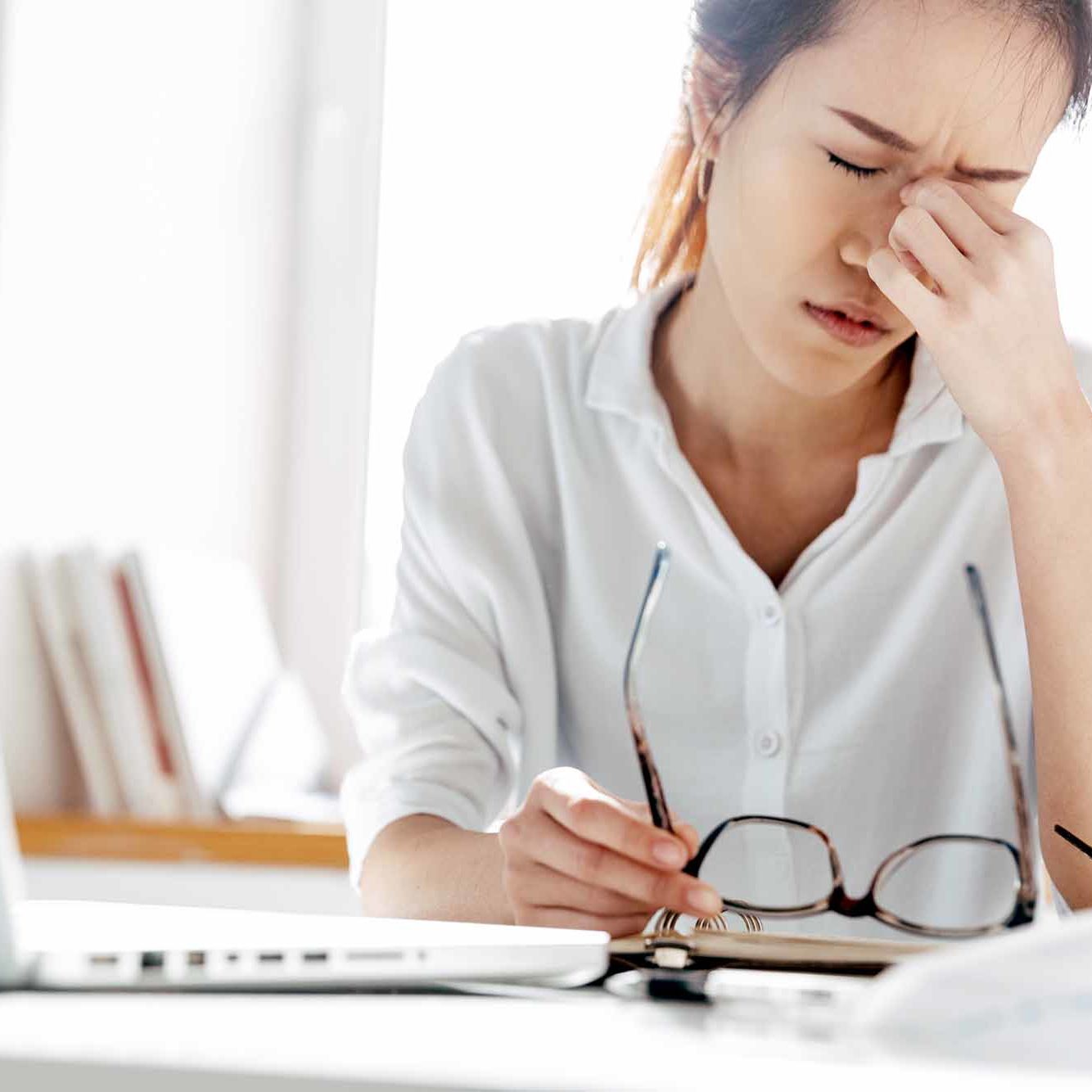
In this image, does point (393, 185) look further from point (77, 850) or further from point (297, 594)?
point (77, 850)

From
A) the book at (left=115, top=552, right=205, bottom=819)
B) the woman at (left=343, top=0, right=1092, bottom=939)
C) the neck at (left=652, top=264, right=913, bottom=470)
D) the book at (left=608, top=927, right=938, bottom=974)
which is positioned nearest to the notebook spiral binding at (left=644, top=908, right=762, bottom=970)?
the book at (left=608, top=927, right=938, bottom=974)

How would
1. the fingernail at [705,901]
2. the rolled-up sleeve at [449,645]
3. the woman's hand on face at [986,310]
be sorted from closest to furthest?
the fingernail at [705,901], the woman's hand on face at [986,310], the rolled-up sleeve at [449,645]

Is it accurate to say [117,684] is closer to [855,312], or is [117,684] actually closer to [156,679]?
[156,679]

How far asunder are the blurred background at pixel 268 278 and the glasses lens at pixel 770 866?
619 mm

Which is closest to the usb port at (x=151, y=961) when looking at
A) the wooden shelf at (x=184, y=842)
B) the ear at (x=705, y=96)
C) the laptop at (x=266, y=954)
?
the laptop at (x=266, y=954)

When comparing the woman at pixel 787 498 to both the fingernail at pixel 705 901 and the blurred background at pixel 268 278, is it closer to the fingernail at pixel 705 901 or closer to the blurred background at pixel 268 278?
the fingernail at pixel 705 901

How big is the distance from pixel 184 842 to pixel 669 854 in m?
1.08

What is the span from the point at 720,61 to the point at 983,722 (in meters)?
0.52

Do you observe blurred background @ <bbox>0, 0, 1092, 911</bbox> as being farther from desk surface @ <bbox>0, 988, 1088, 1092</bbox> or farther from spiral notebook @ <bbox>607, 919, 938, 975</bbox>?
desk surface @ <bbox>0, 988, 1088, 1092</bbox>

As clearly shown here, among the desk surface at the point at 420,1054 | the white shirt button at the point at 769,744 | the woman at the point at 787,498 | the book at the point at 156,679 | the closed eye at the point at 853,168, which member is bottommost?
the book at the point at 156,679

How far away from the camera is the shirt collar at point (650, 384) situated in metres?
1.08

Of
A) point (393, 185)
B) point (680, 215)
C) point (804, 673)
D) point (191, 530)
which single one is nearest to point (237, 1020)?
point (804, 673)

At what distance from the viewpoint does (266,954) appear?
0.40m

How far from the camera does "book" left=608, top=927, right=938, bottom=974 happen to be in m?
0.48
